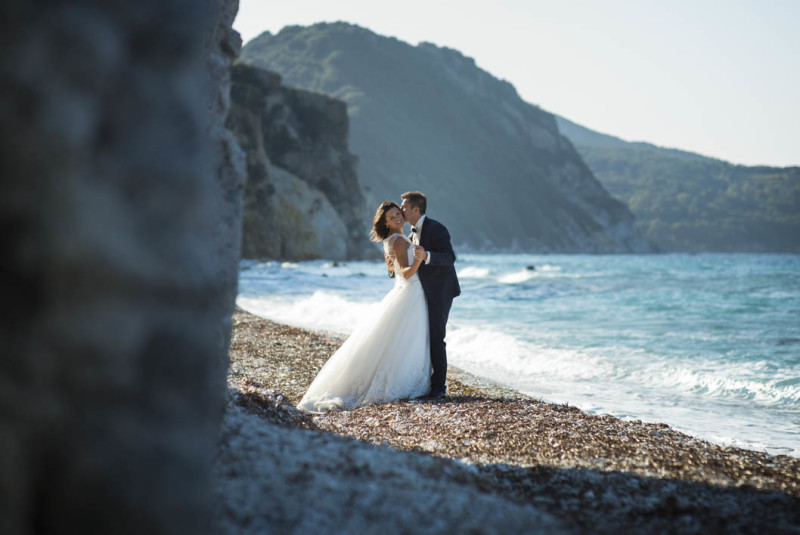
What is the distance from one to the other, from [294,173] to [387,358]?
56959 millimetres

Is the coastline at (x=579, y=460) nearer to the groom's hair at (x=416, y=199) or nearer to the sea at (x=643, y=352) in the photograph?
the sea at (x=643, y=352)

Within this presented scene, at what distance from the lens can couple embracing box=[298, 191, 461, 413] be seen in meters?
6.50

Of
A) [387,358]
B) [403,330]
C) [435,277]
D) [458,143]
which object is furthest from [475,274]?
[458,143]

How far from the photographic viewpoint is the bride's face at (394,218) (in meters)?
6.70

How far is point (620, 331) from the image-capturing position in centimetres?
1446

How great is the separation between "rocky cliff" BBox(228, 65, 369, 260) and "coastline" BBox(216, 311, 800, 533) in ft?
145

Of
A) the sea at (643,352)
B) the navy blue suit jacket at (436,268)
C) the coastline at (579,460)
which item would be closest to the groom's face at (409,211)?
the navy blue suit jacket at (436,268)

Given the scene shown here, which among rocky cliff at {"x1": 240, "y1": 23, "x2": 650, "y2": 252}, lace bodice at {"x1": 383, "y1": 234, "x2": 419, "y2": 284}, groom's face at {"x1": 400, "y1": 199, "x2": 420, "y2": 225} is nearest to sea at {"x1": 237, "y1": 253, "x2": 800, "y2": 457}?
lace bodice at {"x1": 383, "y1": 234, "x2": 419, "y2": 284}

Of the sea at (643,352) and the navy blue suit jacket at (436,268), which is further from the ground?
the navy blue suit jacket at (436,268)

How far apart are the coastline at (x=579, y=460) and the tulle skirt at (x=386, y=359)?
1.06 feet

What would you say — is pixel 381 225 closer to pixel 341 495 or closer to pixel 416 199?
pixel 416 199

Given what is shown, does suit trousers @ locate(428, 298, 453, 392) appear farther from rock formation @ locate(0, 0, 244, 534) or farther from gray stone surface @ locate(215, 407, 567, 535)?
rock formation @ locate(0, 0, 244, 534)

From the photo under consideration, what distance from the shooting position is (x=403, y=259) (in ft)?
21.9

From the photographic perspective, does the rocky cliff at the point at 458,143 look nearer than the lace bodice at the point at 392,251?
No
